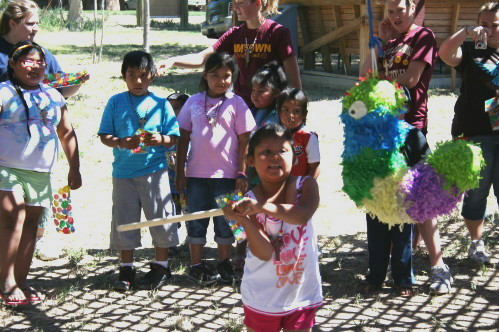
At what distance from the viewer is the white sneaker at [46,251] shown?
4.89 metres

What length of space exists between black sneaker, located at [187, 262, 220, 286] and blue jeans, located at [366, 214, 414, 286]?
0.96m

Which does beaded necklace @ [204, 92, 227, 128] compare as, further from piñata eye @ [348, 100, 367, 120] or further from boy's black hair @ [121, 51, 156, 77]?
piñata eye @ [348, 100, 367, 120]

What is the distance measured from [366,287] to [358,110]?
4.45ft

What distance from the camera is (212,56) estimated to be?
4.25 metres

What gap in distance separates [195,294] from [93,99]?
7096 millimetres

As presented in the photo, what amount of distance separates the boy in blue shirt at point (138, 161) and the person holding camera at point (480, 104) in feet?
5.58

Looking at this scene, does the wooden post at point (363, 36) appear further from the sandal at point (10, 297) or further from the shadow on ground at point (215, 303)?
the sandal at point (10, 297)

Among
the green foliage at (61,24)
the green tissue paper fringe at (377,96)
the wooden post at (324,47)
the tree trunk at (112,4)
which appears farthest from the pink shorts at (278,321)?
the tree trunk at (112,4)

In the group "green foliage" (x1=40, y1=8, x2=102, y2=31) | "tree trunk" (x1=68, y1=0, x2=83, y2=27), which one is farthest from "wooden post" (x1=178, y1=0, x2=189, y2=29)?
"tree trunk" (x1=68, y1=0, x2=83, y2=27)

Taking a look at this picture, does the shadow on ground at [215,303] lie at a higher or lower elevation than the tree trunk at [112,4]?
lower

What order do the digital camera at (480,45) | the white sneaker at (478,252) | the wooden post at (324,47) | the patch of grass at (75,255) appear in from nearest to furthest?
the digital camera at (480,45), the white sneaker at (478,252), the patch of grass at (75,255), the wooden post at (324,47)

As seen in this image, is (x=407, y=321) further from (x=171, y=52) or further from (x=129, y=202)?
(x=171, y=52)

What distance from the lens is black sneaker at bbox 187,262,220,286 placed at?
4338 millimetres

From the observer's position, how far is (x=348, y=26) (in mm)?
11000
